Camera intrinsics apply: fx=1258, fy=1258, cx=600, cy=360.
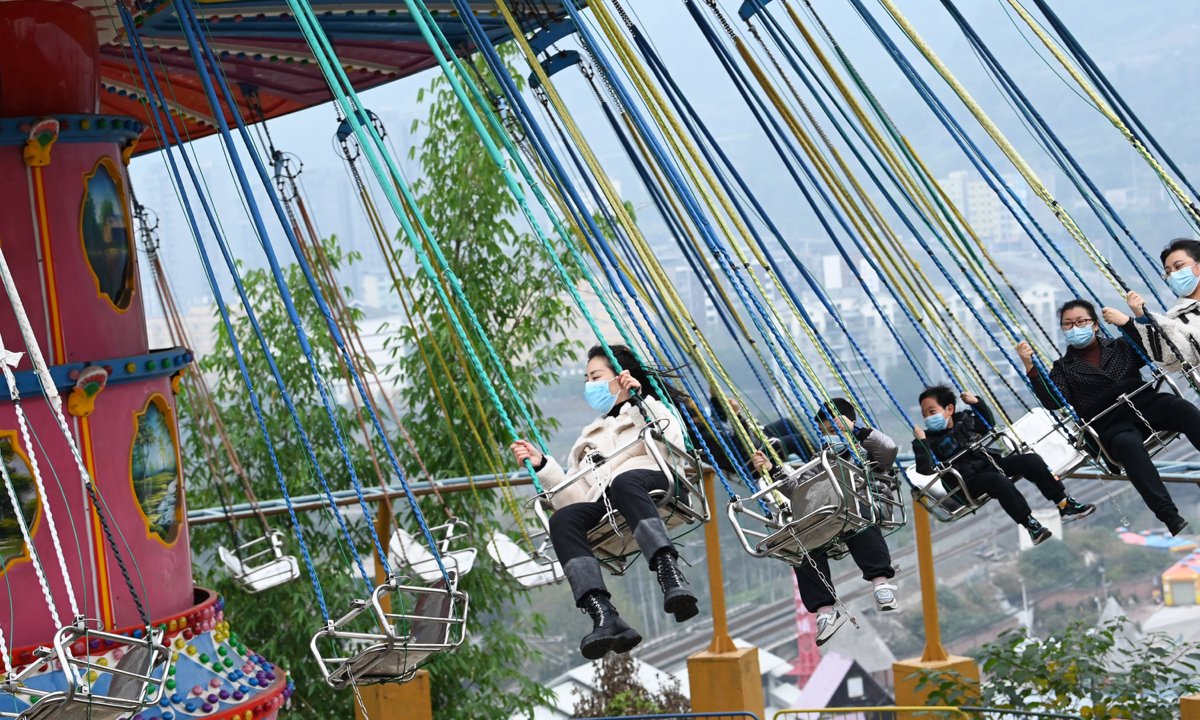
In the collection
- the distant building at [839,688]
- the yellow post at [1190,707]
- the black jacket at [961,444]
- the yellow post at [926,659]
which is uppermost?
the black jacket at [961,444]

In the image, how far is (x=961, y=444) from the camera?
4871 mm

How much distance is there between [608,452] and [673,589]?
0.74 m

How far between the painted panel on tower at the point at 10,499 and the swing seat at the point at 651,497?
177cm

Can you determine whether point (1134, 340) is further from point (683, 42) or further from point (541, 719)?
point (683, 42)

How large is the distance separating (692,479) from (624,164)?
1553 inches

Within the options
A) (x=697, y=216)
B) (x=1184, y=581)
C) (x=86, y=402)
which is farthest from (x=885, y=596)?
(x=1184, y=581)

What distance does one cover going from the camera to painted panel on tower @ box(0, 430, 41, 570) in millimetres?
4219

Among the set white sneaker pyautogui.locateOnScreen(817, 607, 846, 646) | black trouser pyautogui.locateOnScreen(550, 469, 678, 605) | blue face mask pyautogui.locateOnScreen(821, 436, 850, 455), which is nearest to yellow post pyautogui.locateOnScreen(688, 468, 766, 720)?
white sneaker pyautogui.locateOnScreen(817, 607, 846, 646)

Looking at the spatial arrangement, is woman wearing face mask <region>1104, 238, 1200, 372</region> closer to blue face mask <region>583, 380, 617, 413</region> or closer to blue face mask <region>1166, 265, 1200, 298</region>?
blue face mask <region>1166, 265, 1200, 298</region>

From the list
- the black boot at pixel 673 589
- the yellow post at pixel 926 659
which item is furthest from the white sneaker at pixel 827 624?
the yellow post at pixel 926 659

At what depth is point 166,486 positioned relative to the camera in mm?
Answer: 4730

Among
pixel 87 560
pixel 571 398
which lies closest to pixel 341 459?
pixel 87 560

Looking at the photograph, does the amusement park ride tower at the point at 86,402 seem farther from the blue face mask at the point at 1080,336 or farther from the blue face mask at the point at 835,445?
the blue face mask at the point at 1080,336

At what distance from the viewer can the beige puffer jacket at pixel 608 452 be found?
392 cm
